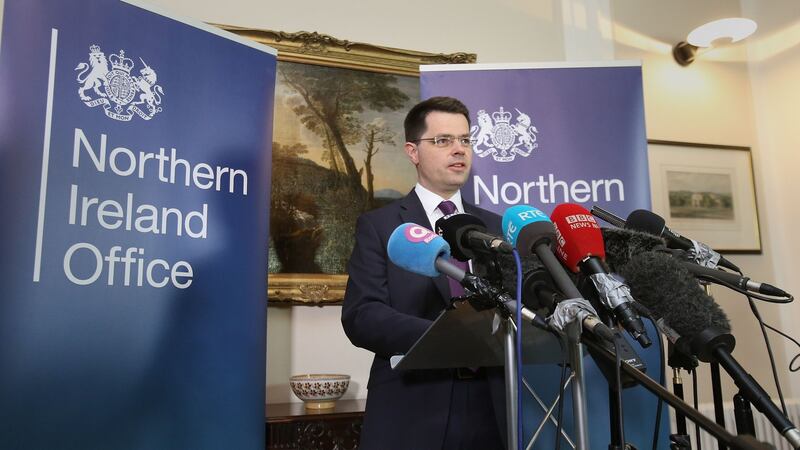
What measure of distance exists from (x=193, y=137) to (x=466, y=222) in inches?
57.3

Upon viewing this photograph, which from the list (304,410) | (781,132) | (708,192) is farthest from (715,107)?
(304,410)

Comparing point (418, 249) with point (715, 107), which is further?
point (715, 107)

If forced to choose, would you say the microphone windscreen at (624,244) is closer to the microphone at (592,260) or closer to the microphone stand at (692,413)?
the microphone at (592,260)

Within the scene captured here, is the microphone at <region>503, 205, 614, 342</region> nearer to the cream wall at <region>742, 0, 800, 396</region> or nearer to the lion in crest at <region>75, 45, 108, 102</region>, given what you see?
the lion in crest at <region>75, 45, 108, 102</region>

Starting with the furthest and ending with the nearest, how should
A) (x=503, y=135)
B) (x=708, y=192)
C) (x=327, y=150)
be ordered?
(x=708, y=192)
(x=327, y=150)
(x=503, y=135)

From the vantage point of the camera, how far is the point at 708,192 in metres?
4.35

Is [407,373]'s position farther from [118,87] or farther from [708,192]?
[708,192]

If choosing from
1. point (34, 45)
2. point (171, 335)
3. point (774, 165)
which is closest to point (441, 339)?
point (171, 335)

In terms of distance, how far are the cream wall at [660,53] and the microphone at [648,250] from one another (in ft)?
7.34

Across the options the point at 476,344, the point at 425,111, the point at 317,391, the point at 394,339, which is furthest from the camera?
the point at 317,391

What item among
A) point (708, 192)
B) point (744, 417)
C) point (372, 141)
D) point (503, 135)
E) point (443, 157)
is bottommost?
point (744, 417)

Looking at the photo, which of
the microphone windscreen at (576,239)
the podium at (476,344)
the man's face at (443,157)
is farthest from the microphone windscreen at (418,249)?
the man's face at (443,157)

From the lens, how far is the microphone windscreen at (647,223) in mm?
1543

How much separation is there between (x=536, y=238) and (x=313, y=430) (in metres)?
1.98
